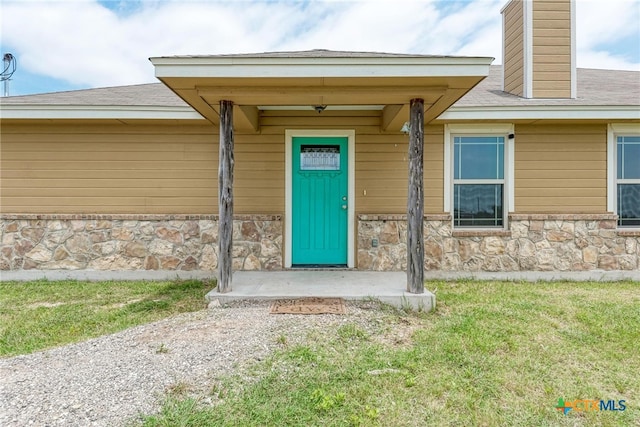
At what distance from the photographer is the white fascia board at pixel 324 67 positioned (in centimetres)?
344

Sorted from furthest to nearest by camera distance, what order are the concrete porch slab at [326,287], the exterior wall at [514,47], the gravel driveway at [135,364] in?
1. the exterior wall at [514,47]
2. the concrete porch slab at [326,287]
3. the gravel driveway at [135,364]

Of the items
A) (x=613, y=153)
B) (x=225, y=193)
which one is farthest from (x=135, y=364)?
(x=613, y=153)

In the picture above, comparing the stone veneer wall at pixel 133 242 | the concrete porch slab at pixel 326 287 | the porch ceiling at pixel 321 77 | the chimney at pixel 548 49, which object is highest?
the chimney at pixel 548 49

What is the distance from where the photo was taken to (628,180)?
220 inches

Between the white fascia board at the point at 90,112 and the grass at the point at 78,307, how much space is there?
244 cm

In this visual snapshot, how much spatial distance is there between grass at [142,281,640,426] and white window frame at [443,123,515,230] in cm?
214

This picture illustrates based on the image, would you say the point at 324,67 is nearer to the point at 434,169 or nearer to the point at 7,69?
the point at 434,169

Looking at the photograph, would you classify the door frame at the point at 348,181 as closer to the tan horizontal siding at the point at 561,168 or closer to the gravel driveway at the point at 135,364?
the gravel driveway at the point at 135,364

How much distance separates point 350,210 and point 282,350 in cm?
307

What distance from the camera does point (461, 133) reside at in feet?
18.1

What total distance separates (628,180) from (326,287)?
5.16m

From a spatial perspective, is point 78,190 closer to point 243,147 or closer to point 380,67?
point 243,147

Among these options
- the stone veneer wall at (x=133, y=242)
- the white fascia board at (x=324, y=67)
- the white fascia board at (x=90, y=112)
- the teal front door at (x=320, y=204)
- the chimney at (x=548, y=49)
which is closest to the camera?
the white fascia board at (x=324, y=67)

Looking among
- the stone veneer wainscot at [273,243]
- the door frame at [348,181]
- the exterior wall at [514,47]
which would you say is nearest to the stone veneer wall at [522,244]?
the stone veneer wainscot at [273,243]
